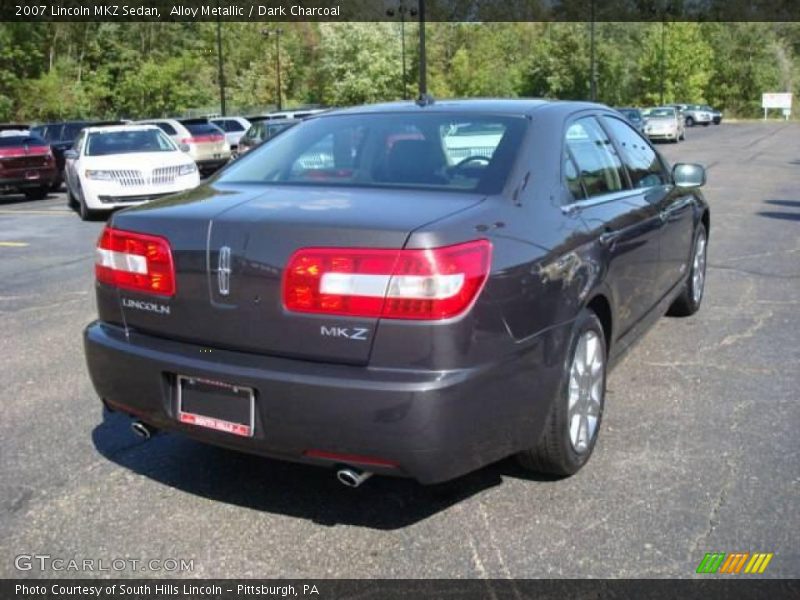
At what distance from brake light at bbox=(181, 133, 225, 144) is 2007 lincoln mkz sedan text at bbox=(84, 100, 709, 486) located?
19467 millimetres

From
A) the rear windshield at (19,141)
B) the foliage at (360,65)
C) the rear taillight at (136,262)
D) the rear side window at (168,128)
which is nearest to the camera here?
the rear taillight at (136,262)

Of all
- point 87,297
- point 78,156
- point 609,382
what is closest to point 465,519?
point 609,382

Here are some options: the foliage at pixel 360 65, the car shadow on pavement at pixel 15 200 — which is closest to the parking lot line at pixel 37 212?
the car shadow on pavement at pixel 15 200

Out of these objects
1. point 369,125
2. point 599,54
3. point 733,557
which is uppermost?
point 599,54

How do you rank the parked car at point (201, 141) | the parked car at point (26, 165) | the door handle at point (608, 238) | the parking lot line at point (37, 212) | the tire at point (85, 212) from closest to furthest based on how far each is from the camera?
the door handle at point (608, 238)
the tire at point (85, 212)
the parking lot line at point (37, 212)
the parked car at point (26, 165)
the parked car at point (201, 141)

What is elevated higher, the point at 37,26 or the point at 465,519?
the point at 37,26

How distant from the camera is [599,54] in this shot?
7369 cm

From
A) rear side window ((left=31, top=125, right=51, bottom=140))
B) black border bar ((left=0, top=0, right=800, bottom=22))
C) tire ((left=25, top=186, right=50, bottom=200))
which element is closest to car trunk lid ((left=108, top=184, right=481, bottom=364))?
tire ((left=25, top=186, right=50, bottom=200))

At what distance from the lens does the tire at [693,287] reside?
237 inches

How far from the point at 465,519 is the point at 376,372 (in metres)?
0.85

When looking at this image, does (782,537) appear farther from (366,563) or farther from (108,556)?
(108,556)

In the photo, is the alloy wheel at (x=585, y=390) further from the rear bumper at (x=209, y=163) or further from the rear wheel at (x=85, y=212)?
the rear bumper at (x=209, y=163)

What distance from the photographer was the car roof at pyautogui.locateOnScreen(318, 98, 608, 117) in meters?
3.87

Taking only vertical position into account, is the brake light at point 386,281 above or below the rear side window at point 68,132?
below
